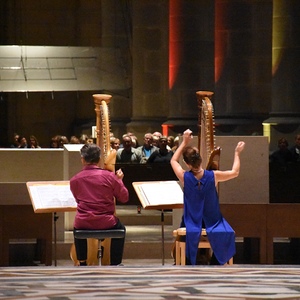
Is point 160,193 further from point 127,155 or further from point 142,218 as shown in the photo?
point 127,155

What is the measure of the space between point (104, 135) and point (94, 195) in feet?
2.70

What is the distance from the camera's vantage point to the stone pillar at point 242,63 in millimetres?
27594

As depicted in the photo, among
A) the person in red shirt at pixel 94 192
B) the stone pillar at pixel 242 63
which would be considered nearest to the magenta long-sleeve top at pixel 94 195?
the person in red shirt at pixel 94 192

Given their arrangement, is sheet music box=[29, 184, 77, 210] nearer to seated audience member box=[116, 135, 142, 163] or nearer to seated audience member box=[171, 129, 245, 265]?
seated audience member box=[171, 129, 245, 265]

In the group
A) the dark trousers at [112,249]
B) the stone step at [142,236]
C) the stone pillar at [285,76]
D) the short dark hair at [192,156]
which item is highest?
the stone pillar at [285,76]

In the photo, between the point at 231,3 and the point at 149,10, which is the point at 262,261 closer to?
the point at 231,3

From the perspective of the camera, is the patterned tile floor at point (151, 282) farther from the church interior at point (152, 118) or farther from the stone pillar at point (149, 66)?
the stone pillar at point (149, 66)

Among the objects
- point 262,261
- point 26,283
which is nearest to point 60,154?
point 262,261

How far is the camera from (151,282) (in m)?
11.9

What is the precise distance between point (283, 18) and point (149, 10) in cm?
527

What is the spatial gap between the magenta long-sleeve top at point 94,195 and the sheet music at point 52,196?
0.29 metres

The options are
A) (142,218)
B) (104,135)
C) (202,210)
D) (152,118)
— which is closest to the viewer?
(202,210)

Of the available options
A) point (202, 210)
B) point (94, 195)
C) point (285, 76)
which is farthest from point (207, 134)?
point (285, 76)

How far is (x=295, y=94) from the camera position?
27594 millimetres
